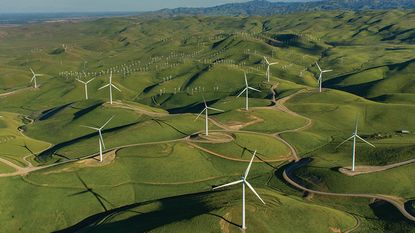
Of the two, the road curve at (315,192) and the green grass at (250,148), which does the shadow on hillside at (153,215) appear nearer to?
the road curve at (315,192)

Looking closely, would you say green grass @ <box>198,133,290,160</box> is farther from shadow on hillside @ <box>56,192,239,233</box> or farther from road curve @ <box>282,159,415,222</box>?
shadow on hillside @ <box>56,192,239,233</box>

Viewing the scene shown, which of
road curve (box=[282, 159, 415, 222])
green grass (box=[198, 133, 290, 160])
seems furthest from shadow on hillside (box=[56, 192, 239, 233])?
green grass (box=[198, 133, 290, 160])

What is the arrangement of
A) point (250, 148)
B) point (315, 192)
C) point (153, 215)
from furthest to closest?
1. point (250, 148)
2. point (315, 192)
3. point (153, 215)

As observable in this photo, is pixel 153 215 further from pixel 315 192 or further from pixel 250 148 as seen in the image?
pixel 250 148

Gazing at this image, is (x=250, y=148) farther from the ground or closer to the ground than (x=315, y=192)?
farther from the ground

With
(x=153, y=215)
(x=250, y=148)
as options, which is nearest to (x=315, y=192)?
(x=250, y=148)

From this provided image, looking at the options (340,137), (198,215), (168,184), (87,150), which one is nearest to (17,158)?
(87,150)

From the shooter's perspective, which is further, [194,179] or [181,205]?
[194,179]

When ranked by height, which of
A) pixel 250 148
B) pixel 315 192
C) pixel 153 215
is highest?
pixel 153 215

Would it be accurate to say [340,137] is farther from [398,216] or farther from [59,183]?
[59,183]
